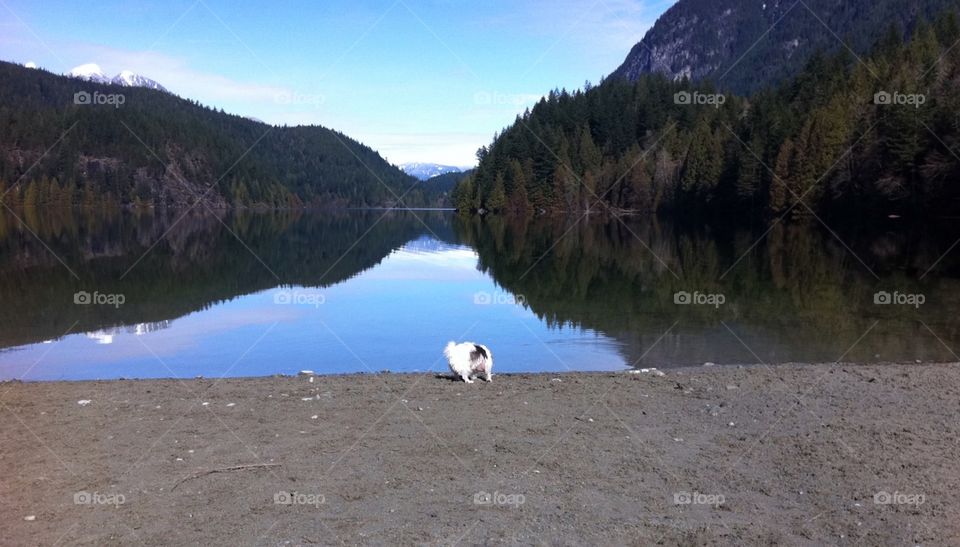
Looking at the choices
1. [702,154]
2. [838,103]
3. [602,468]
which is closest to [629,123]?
[702,154]

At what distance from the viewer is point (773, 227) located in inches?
3127

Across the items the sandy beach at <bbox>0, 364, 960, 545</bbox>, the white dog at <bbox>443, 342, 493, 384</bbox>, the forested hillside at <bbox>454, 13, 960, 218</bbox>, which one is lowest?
the sandy beach at <bbox>0, 364, 960, 545</bbox>

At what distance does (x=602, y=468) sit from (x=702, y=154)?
111m

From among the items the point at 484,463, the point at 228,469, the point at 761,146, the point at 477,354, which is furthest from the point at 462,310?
the point at 761,146

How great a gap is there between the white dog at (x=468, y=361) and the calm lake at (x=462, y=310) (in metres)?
3.25

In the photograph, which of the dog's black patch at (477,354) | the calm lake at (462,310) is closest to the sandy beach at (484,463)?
the dog's black patch at (477,354)

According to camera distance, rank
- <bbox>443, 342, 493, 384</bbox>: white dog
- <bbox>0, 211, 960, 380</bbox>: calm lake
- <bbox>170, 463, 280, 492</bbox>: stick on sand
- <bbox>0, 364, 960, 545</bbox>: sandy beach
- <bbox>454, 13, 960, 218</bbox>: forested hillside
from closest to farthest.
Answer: <bbox>0, 364, 960, 545</bbox>: sandy beach, <bbox>170, 463, 280, 492</bbox>: stick on sand, <bbox>443, 342, 493, 384</bbox>: white dog, <bbox>0, 211, 960, 380</bbox>: calm lake, <bbox>454, 13, 960, 218</bbox>: forested hillside

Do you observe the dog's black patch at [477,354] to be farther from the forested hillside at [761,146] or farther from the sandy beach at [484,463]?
the forested hillside at [761,146]

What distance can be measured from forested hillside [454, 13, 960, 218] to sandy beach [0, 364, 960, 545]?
31622mm

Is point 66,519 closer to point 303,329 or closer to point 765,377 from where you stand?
point 765,377

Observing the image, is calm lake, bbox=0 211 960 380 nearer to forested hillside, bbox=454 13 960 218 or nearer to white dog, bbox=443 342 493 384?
white dog, bbox=443 342 493 384

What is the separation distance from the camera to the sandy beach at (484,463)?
7027 millimetres

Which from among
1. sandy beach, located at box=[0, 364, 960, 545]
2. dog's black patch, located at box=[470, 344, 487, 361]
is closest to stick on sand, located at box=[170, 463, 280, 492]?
sandy beach, located at box=[0, 364, 960, 545]

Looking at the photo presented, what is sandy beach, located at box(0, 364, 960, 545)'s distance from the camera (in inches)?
277
